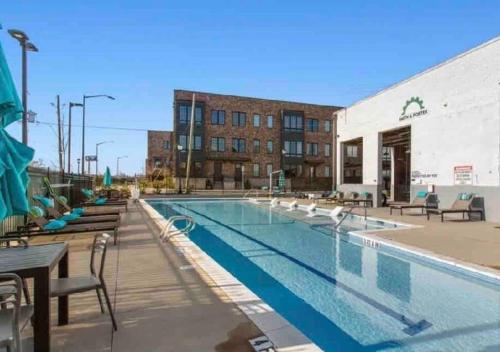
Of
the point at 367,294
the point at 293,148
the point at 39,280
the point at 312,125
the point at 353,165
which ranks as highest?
the point at 312,125

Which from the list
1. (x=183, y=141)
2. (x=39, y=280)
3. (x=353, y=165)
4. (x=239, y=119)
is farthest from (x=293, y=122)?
(x=39, y=280)

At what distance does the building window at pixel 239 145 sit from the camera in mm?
40594

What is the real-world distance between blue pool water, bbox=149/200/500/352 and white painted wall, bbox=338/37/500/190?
265 inches

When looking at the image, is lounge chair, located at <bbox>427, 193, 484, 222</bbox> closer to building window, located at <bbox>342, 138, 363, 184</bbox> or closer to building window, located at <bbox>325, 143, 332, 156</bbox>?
building window, located at <bbox>342, 138, 363, 184</bbox>

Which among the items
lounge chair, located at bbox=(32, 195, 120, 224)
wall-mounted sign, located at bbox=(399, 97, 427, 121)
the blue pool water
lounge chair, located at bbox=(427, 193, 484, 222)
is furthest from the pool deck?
lounge chair, located at bbox=(32, 195, 120, 224)

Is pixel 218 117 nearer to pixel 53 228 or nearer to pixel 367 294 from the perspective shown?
pixel 53 228

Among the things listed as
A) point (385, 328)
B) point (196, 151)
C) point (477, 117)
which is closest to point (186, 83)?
point (196, 151)

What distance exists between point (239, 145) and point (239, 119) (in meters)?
2.82

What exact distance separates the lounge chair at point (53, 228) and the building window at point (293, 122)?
35913 mm

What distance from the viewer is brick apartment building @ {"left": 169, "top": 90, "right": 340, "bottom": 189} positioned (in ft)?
128

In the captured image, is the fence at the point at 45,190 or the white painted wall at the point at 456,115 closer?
the fence at the point at 45,190

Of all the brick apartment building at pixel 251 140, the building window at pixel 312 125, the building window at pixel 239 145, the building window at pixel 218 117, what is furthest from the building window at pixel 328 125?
the building window at pixel 218 117

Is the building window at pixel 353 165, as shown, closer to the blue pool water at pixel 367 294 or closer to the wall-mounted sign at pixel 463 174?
the wall-mounted sign at pixel 463 174

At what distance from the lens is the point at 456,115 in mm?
14352
